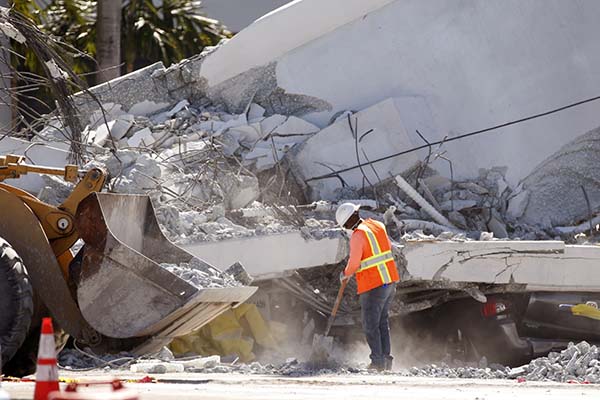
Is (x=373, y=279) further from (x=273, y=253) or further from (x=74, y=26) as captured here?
(x=74, y=26)

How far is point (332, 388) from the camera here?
7934 mm

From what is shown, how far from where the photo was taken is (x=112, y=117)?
15039mm

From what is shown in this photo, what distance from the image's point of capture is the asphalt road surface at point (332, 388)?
714 cm

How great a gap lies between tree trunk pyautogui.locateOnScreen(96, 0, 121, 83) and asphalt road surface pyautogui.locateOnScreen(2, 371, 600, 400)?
13.0 m

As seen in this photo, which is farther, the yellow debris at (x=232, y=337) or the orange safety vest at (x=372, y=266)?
the yellow debris at (x=232, y=337)

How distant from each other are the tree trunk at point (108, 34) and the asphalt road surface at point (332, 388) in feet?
42.5

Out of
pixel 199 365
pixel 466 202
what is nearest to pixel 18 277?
pixel 199 365

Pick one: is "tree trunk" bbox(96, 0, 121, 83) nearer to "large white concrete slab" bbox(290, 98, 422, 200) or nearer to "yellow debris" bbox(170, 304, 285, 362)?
"large white concrete slab" bbox(290, 98, 422, 200)

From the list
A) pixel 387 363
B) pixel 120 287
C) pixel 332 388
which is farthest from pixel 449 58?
pixel 332 388

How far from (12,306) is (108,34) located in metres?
13.3

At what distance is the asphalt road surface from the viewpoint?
23.4 feet

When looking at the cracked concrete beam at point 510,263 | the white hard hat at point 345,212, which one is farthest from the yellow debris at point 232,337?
the white hard hat at point 345,212

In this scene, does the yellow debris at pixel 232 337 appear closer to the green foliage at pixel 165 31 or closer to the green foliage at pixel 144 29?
the green foliage at pixel 144 29

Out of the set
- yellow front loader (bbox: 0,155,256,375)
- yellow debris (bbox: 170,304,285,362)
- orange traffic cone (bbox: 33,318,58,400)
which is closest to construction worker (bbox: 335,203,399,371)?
yellow front loader (bbox: 0,155,256,375)
